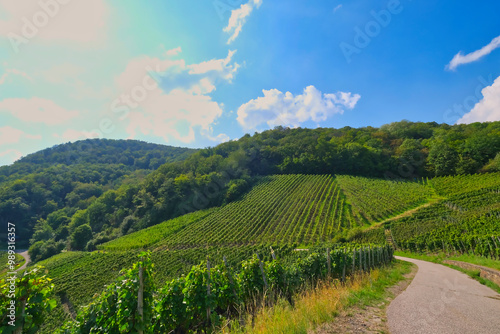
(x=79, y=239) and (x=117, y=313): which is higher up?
(x=117, y=313)

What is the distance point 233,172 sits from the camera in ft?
258

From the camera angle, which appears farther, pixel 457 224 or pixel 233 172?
pixel 233 172

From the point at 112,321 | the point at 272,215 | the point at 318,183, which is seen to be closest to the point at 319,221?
the point at 272,215

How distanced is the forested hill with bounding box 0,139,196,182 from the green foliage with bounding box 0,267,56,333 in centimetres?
13588

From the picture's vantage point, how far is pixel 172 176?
8056 cm

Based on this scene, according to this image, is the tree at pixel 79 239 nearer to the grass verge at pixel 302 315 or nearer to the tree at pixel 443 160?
the grass verge at pixel 302 315

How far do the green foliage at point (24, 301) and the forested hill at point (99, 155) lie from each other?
135884 millimetres

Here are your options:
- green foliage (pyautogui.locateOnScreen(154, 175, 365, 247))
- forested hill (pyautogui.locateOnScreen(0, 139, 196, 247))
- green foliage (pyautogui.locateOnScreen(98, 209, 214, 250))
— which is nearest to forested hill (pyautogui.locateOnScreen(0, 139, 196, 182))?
forested hill (pyautogui.locateOnScreen(0, 139, 196, 247))

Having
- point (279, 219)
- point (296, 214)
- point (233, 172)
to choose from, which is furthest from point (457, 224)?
point (233, 172)

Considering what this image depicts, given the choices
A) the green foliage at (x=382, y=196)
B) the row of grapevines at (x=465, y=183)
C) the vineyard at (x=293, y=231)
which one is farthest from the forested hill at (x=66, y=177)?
the row of grapevines at (x=465, y=183)

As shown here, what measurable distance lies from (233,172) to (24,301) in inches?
2979

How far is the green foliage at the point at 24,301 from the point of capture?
9.67ft

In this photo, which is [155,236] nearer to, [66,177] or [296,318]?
[296,318]

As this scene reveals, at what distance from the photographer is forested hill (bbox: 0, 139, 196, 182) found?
111094 millimetres
